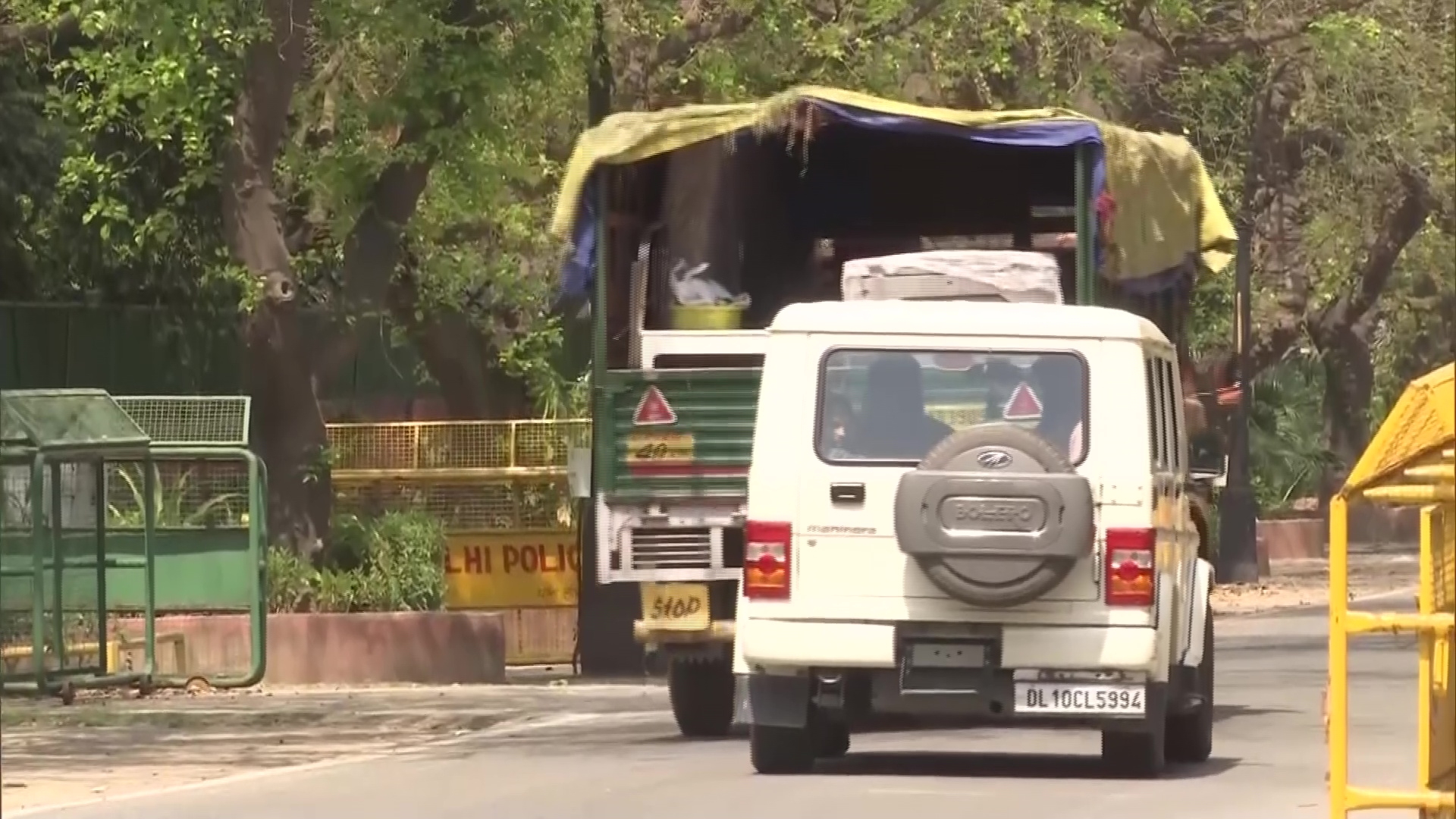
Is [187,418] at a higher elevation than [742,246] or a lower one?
lower

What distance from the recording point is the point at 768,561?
13.0 meters

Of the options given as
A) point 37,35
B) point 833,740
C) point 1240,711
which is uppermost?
point 37,35

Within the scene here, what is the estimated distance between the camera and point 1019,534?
12.5 metres

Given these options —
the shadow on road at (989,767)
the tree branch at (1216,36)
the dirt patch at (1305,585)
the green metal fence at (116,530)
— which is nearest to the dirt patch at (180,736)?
the green metal fence at (116,530)

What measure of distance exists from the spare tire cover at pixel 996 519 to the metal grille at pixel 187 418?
341 inches

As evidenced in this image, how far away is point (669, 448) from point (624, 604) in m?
5.18

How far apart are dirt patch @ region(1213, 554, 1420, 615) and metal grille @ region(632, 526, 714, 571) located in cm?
1459

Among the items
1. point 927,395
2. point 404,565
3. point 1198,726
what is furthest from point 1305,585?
point 927,395

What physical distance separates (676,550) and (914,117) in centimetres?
279

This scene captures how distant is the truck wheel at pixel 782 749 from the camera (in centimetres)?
1339

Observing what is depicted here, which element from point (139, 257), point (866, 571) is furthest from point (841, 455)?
point (139, 257)

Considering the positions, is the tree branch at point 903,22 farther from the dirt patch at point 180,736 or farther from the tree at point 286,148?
the dirt patch at point 180,736

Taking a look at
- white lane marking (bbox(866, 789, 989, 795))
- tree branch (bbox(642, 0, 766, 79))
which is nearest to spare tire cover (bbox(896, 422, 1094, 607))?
white lane marking (bbox(866, 789, 989, 795))

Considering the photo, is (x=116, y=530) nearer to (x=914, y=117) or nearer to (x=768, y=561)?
(x=914, y=117)
